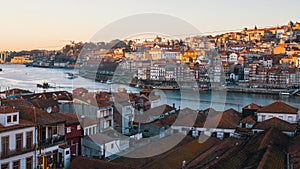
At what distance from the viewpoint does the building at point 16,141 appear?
4508 millimetres

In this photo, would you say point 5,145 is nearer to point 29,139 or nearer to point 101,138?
point 29,139

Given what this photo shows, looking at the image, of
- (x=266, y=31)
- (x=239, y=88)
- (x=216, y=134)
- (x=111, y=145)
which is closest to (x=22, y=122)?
(x=111, y=145)

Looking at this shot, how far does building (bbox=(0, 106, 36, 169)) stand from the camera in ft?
14.8

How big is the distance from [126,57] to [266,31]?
2315 cm

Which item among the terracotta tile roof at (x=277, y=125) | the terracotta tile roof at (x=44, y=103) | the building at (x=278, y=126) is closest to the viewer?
the building at (x=278, y=126)

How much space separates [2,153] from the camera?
4.47 metres

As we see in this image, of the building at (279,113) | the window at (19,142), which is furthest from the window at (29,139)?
the building at (279,113)

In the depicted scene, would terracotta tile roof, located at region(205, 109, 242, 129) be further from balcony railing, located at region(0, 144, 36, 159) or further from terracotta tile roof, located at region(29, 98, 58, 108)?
balcony railing, located at region(0, 144, 36, 159)

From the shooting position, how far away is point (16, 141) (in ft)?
15.3

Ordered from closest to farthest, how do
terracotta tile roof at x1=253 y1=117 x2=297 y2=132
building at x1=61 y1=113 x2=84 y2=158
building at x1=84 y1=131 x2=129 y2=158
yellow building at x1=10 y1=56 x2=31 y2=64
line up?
building at x1=61 y1=113 x2=84 y2=158 < building at x1=84 y1=131 x2=129 y2=158 < terracotta tile roof at x1=253 y1=117 x2=297 y2=132 < yellow building at x1=10 y1=56 x2=31 y2=64

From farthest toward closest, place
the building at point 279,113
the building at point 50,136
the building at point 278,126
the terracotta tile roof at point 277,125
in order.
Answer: the building at point 279,113
the terracotta tile roof at point 277,125
the building at point 278,126
the building at point 50,136

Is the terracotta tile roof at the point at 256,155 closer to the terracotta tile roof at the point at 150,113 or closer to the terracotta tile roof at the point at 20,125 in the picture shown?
the terracotta tile roof at the point at 20,125

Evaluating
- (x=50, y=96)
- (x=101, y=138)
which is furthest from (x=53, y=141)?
(x=50, y=96)

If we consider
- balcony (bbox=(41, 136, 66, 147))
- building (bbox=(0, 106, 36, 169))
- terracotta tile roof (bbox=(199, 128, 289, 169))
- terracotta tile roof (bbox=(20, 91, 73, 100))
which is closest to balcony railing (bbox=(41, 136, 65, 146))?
balcony (bbox=(41, 136, 66, 147))
